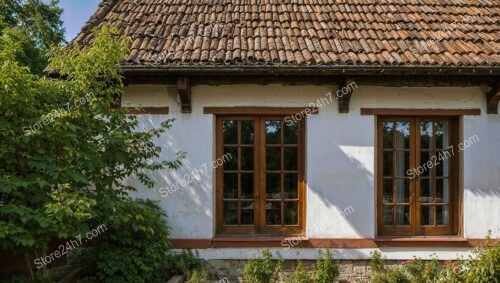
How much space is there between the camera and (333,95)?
17.5 ft

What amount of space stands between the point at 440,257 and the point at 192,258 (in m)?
3.77

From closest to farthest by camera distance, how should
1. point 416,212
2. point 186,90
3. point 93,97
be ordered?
point 93,97, point 186,90, point 416,212

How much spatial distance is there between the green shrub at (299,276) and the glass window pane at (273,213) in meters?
0.70

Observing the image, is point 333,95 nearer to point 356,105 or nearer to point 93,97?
point 356,105

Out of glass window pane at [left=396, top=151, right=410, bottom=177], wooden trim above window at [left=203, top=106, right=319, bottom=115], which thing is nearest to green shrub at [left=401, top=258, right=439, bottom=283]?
glass window pane at [left=396, top=151, right=410, bottom=177]

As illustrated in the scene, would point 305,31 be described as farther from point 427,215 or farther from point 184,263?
point 184,263

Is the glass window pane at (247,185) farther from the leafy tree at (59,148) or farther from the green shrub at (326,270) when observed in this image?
the leafy tree at (59,148)

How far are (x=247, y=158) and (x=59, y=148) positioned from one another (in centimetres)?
265

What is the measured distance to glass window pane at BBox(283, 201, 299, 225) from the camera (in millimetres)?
5418

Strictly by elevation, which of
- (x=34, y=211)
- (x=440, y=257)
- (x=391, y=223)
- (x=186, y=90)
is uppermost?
(x=186, y=90)

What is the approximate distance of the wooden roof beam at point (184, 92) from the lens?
5039 millimetres

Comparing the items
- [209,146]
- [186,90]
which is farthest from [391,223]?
[186,90]

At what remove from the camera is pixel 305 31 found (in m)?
5.74

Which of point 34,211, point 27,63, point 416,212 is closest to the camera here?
point 34,211
